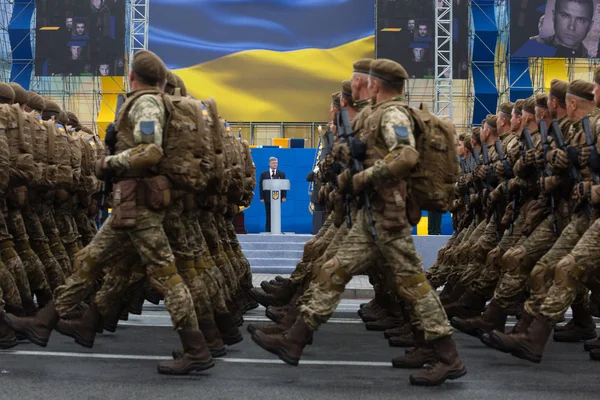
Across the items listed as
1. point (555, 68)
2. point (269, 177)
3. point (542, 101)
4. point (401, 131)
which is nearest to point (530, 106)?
point (542, 101)

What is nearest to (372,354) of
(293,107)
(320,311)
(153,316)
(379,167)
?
(320,311)

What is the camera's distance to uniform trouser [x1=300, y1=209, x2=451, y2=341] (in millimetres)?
5723

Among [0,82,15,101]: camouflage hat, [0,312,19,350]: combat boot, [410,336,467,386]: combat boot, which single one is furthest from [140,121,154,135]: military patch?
[0,82,15,101]: camouflage hat

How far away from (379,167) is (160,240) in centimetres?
152

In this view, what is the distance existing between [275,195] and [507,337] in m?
10.7

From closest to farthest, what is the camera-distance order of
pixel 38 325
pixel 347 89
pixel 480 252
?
pixel 38 325
pixel 347 89
pixel 480 252

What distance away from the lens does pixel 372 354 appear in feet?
23.4

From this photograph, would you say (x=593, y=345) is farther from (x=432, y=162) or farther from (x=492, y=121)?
(x=492, y=121)

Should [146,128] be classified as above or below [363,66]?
below

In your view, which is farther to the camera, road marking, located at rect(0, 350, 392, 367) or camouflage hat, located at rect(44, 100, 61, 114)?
camouflage hat, located at rect(44, 100, 61, 114)

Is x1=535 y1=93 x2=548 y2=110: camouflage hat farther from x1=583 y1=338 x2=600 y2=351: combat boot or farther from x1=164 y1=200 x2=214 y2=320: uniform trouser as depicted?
x1=164 y1=200 x2=214 y2=320: uniform trouser

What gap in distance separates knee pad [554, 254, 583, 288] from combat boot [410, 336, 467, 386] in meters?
1.14

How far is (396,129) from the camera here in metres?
5.73

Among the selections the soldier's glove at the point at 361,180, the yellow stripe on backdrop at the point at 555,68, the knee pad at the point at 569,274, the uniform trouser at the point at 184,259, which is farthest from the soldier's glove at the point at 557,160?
the yellow stripe on backdrop at the point at 555,68
